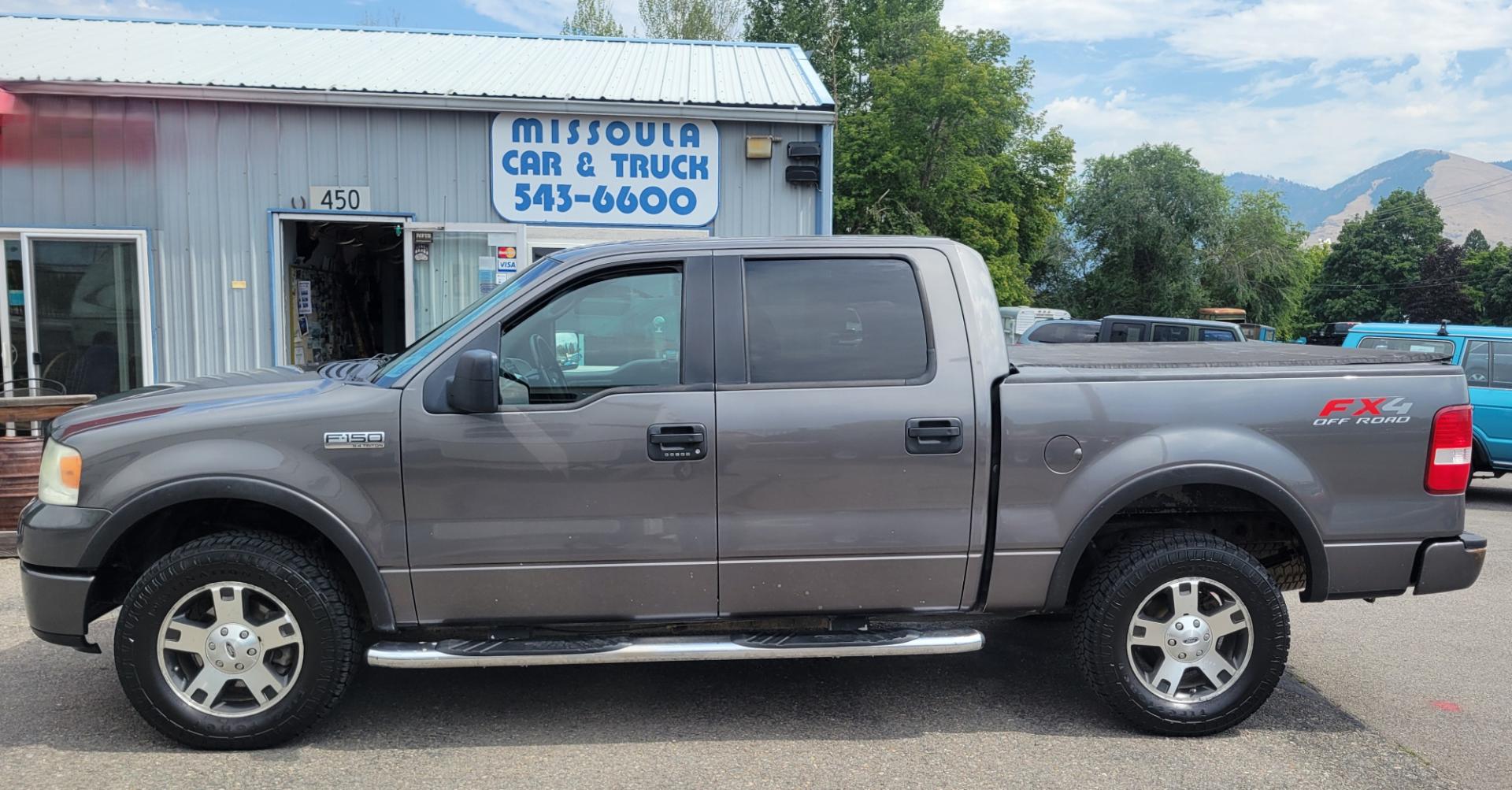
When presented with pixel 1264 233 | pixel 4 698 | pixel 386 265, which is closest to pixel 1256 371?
pixel 4 698

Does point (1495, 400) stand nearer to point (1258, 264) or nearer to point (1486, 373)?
point (1486, 373)

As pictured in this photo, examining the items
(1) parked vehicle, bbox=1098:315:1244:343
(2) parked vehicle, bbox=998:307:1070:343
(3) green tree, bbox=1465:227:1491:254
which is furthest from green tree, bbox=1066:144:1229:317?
(1) parked vehicle, bbox=1098:315:1244:343

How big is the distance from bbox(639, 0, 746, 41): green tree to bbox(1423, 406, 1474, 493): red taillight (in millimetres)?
37011

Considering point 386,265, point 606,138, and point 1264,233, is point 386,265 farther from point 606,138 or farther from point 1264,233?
point 1264,233

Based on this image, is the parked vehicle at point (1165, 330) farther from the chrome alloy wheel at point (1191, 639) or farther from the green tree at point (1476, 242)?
the green tree at point (1476, 242)

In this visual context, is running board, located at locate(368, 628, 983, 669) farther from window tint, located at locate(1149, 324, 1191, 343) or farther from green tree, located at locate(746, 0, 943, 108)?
green tree, located at locate(746, 0, 943, 108)

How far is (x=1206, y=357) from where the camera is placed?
4.43 meters

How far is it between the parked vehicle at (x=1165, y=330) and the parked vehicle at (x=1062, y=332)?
37 centimetres

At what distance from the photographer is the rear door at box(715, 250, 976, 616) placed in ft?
12.8

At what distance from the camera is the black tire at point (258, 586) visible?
375 cm

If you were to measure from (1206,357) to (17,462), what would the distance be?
7.51 meters

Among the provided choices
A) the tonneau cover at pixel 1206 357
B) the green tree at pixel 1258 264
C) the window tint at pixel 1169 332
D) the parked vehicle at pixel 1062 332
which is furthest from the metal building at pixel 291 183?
the green tree at pixel 1258 264

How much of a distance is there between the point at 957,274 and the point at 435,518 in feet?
7.47

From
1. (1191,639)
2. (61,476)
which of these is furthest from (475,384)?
(1191,639)
